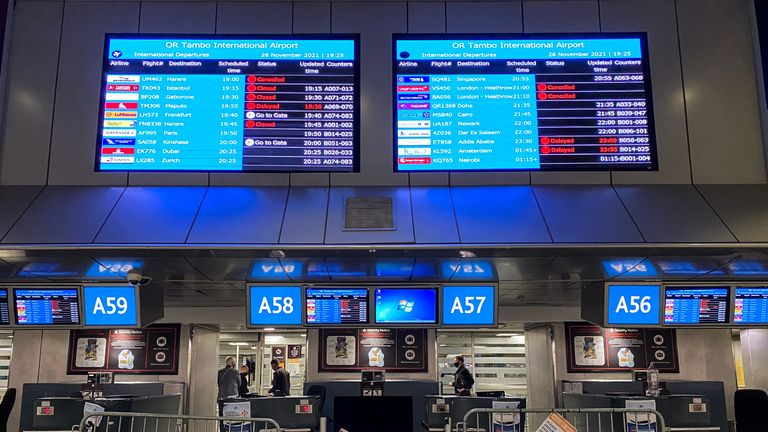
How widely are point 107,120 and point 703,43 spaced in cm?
564

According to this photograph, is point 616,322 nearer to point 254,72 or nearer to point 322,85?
point 322,85

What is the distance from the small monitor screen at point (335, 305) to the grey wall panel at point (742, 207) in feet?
10.7

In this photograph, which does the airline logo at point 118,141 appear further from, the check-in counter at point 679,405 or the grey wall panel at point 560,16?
the check-in counter at point 679,405

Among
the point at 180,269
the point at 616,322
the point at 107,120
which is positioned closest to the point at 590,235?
the point at 616,322

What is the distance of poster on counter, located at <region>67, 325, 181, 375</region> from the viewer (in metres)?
11.5

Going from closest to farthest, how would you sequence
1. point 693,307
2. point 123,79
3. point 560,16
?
point 123,79 → point 560,16 → point 693,307

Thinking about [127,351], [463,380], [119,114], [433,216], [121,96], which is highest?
[121,96]

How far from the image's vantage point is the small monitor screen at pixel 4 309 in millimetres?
5984

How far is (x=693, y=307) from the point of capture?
5844 mm

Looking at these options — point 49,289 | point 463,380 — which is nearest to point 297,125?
point 49,289

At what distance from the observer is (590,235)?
487 cm

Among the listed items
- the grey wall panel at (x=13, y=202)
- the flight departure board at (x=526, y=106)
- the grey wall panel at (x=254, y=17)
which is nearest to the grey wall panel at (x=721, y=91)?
the flight departure board at (x=526, y=106)

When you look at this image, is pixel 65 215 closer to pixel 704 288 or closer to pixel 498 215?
pixel 498 215

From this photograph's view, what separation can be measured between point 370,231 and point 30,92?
3482 millimetres
